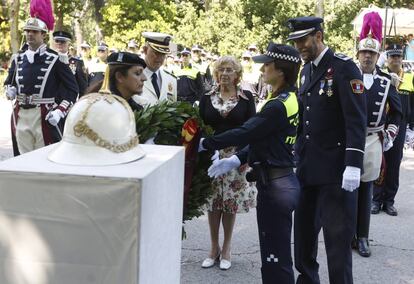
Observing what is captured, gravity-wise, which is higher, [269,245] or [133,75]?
[133,75]

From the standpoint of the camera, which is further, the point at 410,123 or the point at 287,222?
the point at 410,123

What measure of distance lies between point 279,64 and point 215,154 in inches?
27.2

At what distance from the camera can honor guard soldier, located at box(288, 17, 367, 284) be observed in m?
3.32

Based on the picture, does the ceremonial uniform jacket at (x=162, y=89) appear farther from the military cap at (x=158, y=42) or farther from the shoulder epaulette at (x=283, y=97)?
the shoulder epaulette at (x=283, y=97)

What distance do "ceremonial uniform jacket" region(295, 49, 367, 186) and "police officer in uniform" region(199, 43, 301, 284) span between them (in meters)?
0.16

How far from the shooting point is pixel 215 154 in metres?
3.54

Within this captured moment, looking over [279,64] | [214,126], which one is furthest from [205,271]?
[279,64]

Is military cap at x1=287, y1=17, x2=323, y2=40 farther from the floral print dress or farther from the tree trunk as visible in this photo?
the tree trunk

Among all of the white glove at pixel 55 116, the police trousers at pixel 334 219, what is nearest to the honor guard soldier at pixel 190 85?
the white glove at pixel 55 116

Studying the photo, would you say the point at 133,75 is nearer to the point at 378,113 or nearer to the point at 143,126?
the point at 143,126

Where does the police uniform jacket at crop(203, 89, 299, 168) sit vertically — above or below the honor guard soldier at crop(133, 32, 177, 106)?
below

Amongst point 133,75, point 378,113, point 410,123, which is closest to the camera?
point 133,75

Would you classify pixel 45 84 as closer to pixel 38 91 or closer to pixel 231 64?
pixel 38 91

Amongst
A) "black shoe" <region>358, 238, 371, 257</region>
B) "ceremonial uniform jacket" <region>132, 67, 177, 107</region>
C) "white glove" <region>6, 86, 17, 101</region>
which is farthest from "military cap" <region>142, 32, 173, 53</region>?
"black shoe" <region>358, 238, 371, 257</region>
